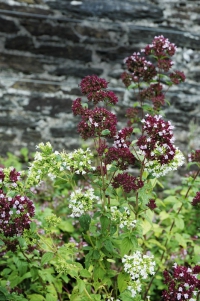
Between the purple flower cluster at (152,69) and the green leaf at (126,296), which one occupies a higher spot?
the purple flower cluster at (152,69)

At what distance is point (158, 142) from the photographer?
2018 millimetres

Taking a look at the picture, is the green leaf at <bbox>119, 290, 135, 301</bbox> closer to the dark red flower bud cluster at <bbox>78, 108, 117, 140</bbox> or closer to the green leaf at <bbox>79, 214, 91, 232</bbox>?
the green leaf at <bbox>79, 214, 91, 232</bbox>

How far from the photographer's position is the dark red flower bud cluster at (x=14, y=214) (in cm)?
196

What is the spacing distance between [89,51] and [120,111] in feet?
2.34

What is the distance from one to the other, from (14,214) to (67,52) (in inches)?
101

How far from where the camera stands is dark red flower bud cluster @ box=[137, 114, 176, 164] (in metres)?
1.99

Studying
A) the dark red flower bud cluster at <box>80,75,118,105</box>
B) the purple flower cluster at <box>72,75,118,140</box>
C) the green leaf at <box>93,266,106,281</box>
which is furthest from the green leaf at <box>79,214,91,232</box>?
the dark red flower bud cluster at <box>80,75,118,105</box>

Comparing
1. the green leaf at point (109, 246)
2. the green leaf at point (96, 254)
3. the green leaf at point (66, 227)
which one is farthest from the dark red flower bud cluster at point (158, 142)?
the green leaf at point (66, 227)

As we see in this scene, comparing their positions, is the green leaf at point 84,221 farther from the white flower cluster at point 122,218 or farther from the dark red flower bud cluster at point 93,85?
the dark red flower bud cluster at point 93,85

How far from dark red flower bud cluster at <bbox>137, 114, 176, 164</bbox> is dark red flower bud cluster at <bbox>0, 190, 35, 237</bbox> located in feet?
2.10

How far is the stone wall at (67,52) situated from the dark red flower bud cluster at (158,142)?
2450 millimetres

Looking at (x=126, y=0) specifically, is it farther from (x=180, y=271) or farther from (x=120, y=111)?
(x=180, y=271)

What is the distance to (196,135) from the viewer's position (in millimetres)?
4645

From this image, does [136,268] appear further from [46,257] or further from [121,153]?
[121,153]
